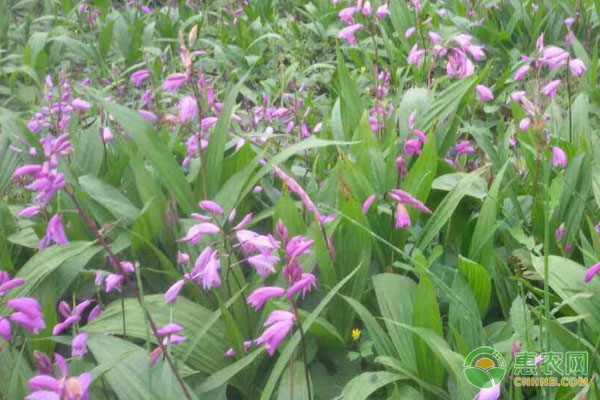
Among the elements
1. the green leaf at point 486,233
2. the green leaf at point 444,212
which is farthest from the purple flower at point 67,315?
the green leaf at point 486,233

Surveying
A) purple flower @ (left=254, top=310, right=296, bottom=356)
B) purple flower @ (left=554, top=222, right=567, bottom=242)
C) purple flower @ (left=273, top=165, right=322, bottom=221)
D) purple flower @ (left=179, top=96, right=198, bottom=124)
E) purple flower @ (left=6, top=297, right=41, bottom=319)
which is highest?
purple flower @ (left=179, top=96, right=198, bottom=124)

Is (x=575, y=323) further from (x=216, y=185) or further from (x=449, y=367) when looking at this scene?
(x=216, y=185)

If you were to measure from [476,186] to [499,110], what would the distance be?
139 cm

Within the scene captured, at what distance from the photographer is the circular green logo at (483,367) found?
5.13 ft

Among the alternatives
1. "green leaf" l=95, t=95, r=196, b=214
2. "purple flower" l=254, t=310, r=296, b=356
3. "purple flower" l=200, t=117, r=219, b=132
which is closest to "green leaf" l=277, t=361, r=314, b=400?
"purple flower" l=254, t=310, r=296, b=356

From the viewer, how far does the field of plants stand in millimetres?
1688

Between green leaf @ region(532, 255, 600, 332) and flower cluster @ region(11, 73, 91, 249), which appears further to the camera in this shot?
flower cluster @ region(11, 73, 91, 249)

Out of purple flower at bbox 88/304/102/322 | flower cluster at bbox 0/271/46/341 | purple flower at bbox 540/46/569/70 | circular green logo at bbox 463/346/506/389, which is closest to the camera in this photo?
circular green logo at bbox 463/346/506/389

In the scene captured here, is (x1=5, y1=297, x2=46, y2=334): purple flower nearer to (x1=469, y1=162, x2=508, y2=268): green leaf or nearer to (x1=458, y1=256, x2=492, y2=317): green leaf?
(x1=458, y1=256, x2=492, y2=317): green leaf

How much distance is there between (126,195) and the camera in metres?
2.63

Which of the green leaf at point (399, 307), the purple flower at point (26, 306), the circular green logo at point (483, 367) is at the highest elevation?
the purple flower at point (26, 306)

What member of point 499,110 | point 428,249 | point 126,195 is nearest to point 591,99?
point 499,110

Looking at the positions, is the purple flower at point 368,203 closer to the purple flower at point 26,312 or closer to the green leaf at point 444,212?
the green leaf at point 444,212

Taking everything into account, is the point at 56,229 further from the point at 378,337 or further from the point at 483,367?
the point at 483,367
